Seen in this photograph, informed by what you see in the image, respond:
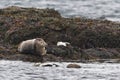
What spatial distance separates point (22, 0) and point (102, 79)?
40.6 m

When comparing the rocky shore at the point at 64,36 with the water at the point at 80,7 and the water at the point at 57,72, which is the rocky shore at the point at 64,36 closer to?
the water at the point at 57,72

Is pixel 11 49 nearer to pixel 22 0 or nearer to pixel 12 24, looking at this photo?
pixel 12 24

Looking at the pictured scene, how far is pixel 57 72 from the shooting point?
22188 mm

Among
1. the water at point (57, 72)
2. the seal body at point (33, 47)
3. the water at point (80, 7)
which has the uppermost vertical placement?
the seal body at point (33, 47)

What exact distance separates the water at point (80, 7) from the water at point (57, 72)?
2135 cm

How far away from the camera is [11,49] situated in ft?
80.8

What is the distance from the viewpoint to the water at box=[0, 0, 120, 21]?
47375 millimetres

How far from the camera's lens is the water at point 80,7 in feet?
155

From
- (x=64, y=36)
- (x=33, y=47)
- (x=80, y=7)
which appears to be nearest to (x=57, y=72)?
(x=33, y=47)

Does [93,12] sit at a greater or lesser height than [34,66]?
lesser

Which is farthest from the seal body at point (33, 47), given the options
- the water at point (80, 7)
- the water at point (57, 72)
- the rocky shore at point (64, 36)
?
the water at point (80, 7)

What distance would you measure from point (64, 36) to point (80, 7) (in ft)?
96.0

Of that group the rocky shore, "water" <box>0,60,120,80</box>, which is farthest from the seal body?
"water" <box>0,60,120,80</box>

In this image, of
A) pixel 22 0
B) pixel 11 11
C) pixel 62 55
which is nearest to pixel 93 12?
pixel 22 0
